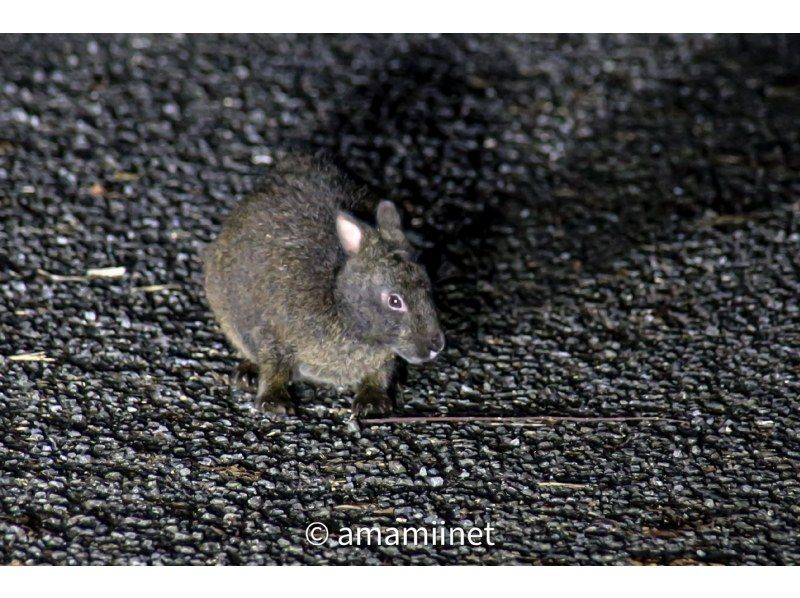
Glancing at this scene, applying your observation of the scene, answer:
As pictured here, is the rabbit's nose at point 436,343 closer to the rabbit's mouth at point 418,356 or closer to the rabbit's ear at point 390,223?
the rabbit's mouth at point 418,356

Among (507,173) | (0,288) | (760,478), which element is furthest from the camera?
(507,173)

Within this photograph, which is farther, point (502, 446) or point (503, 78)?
point (503, 78)

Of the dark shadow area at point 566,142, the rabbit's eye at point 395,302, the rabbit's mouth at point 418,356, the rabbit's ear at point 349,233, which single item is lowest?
the rabbit's mouth at point 418,356

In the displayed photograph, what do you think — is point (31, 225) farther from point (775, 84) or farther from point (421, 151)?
point (775, 84)

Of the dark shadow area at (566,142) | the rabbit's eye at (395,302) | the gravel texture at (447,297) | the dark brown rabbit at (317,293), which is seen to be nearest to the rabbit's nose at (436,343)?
the dark brown rabbit at (317,293)

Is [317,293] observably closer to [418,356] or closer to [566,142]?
[418,356]

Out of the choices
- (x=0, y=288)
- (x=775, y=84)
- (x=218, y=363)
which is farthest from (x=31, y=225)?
(x=775, y=84)

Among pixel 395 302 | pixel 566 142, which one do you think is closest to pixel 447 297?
pixel 395 302

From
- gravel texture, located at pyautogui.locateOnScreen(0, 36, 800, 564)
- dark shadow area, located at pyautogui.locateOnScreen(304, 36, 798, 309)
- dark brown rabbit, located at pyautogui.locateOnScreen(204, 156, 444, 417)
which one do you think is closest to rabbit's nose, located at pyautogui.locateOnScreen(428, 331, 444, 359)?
dark brown rabbit, located at pyautogui.locateOnScreen(204, 156, 444, 417)
